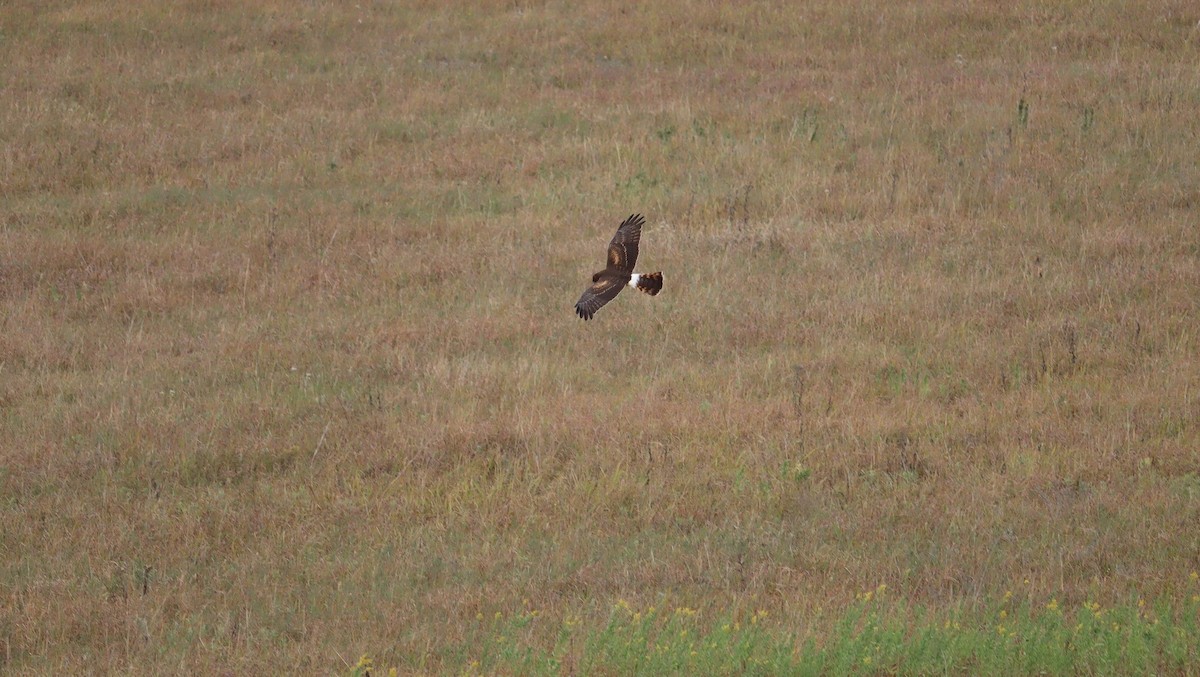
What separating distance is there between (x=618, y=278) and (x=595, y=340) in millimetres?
2153

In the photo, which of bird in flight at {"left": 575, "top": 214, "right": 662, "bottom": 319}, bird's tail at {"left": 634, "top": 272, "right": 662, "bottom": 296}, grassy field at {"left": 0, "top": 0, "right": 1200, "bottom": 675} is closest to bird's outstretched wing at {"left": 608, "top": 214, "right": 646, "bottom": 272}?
bird in flight at {"left": 575, "top": 214, "right": 662, "bottom": 319}

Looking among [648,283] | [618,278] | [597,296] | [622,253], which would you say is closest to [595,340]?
[622,253]

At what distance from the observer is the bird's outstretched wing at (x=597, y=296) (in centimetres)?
727

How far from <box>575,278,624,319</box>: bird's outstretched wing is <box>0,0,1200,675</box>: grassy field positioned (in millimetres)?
970

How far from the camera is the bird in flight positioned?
7316 millimetres

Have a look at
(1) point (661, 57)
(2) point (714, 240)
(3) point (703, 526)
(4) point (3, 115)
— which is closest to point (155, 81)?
(4) point (3, 115)

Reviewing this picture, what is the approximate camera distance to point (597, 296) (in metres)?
7.46

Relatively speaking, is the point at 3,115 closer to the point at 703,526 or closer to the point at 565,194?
the point at 565,194

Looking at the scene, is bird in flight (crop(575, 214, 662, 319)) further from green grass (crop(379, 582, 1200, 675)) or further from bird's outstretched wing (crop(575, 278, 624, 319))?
green grass (crop(379, 582, 1200, 675))

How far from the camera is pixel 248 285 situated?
1116 cm

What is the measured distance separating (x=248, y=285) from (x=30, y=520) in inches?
172

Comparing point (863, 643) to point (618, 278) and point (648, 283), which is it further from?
point (618, 278)

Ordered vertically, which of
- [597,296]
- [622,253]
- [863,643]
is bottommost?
[863,643]

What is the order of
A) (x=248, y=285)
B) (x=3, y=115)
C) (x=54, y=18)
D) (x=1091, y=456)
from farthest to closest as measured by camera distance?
(x=54, y=18), (x=3, y=115), (x=248, y=285), (x=1091, y=456)
